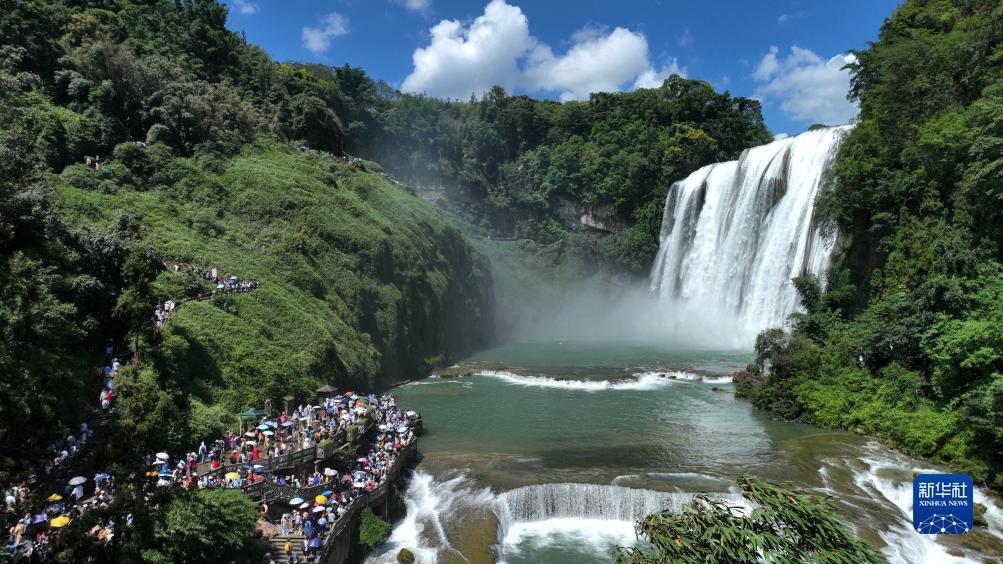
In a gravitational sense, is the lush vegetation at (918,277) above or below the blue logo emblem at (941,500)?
above

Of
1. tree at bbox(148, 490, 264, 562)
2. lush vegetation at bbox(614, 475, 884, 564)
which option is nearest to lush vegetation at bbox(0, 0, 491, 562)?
tree at bbox(148, 490, 264, 562)

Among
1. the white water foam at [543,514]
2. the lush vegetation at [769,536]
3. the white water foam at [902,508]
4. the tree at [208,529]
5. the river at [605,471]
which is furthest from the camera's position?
the white water foam at [543,514]

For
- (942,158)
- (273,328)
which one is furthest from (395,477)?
(942,158)

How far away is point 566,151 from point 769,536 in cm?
7846

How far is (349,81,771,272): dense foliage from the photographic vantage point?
7525 centimetres

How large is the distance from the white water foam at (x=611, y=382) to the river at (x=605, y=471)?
1.32m

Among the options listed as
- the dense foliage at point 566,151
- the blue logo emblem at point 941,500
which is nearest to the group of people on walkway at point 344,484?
the blue logo emblem at point 941,500

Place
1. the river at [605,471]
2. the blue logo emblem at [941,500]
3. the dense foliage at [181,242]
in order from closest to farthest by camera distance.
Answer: the blue logo emblem at [941,500]
the river at [605,471]
the dense foliage at [181,242]

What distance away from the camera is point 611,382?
38281mm

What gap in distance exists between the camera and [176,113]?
43469 millimetres

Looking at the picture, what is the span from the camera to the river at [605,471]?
19.1m

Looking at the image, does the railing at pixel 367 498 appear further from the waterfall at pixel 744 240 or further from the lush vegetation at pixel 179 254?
the waterfall at pixel 744 240

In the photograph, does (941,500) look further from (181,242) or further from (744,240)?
(744,240)

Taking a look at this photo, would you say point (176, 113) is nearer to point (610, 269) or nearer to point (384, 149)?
point (384, 149)
